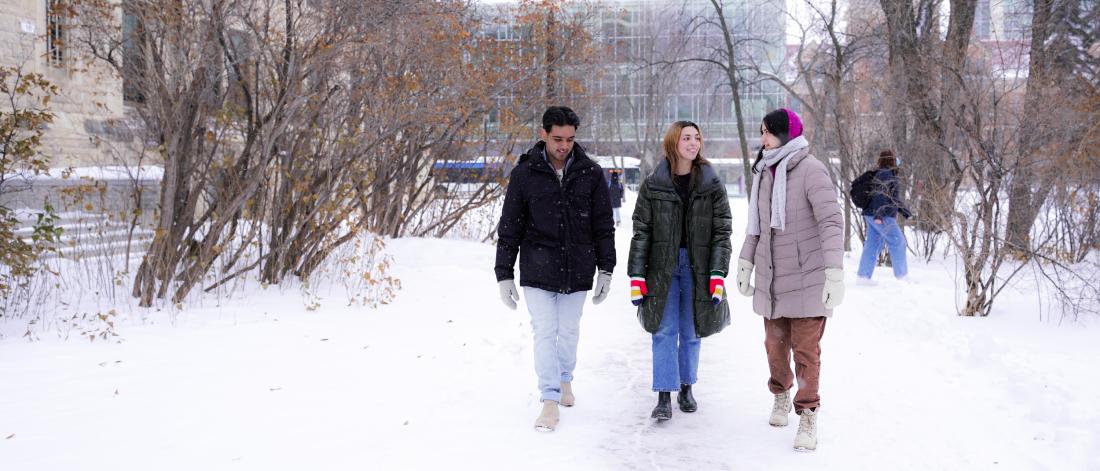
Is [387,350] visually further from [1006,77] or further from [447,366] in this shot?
[1006,77]

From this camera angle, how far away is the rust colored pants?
4688mm

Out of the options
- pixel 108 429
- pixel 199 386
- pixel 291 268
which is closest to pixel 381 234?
pixel 291 268

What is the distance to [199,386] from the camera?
18.1 feet

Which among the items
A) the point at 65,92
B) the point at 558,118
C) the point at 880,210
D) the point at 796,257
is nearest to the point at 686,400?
the point at 796,257

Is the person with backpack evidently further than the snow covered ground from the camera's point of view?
Yes

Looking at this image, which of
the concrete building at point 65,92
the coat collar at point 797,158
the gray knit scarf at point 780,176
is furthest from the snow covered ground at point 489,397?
the concrete building at point 65,92

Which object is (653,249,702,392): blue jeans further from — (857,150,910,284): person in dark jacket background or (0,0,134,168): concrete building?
(0,0,134,168): concrete building

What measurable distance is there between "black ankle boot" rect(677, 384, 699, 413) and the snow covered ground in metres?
0.09

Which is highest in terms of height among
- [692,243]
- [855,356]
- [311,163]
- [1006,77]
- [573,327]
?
[1006,77]

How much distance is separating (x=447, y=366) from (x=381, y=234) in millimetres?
8313

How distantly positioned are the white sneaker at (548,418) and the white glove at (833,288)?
64.4 inches

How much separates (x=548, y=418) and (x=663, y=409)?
686 mm

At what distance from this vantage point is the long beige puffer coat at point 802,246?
4617 mm

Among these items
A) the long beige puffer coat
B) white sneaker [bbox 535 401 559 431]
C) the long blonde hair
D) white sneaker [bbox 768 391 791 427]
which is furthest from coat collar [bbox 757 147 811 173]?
white sneaker [bbox 535 401 559 431]
